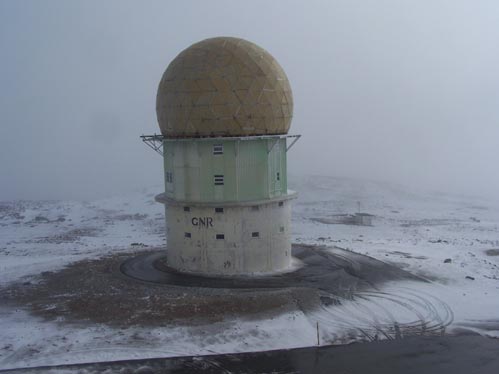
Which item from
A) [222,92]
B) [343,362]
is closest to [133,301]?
[343,362]

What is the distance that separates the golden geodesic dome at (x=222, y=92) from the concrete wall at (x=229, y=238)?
13.9 feet

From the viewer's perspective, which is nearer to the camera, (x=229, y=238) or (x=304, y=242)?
(x=229, y=238)

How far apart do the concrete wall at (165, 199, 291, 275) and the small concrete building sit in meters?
0.05

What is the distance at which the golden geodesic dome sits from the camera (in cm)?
2795

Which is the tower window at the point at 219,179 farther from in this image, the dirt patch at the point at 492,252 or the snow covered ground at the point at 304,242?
the dirt patch at the point at 492,252

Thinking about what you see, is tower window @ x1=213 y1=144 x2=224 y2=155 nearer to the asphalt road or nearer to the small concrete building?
the small concrete building

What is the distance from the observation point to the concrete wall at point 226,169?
2872 cm

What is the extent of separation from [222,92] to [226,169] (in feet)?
13.3

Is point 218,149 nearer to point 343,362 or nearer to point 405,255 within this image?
point 343,362

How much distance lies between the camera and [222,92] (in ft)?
91.4

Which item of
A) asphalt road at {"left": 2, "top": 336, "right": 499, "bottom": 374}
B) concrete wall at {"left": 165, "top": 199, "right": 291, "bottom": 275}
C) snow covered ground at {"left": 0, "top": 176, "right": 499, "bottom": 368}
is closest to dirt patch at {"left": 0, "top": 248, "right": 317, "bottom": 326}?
snow covered ground at {"left": 0, "top": 176, "right": 499, "bottom": 368}

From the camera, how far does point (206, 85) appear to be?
2795cm

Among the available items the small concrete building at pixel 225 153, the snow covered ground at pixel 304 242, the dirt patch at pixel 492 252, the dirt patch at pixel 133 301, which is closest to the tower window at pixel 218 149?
the small concrete building at pixel 225 153

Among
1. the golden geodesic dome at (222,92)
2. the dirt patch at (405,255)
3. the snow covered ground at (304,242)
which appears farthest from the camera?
the dirt patch at (405,255)
